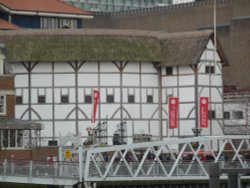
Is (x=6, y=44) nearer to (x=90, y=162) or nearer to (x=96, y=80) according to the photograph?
(x=96, y=80)

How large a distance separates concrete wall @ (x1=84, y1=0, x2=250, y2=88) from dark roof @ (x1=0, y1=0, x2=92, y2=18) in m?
16.7

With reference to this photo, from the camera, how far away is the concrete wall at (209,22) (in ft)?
398

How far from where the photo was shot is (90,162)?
232 ft

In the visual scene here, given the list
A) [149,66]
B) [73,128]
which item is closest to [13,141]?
[73,128]

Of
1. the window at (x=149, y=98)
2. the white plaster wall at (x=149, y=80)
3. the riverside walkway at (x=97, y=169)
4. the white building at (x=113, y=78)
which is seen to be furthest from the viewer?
the window at (x=149, y=98)

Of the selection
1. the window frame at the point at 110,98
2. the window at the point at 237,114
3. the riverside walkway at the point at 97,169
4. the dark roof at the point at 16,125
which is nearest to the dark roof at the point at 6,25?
the window frame at the point at 110,98

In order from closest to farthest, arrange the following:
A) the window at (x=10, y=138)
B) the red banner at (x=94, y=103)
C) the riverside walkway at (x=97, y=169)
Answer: the riverside walkway at (x=97, y=169), the window at (x=10, y=138), the red banner at (x=94, y=103)

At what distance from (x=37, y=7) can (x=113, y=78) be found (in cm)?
1948

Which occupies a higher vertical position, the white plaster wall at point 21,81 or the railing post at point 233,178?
the white plaster wall at point 21,81

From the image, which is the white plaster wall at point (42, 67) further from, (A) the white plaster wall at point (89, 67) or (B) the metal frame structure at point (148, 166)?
(B) the metal frame structure at point (148, 166)

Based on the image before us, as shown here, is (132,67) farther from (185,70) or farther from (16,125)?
(16,125)

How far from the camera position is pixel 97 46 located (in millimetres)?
96500

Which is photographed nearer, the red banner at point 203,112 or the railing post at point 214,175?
the railing post at point 214,175

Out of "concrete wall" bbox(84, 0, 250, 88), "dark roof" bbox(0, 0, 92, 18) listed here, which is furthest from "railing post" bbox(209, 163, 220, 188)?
"concrete wall" bbox(84, 0, 250, 88)
